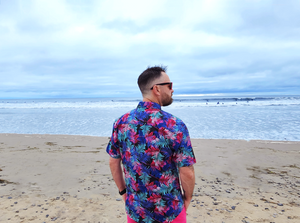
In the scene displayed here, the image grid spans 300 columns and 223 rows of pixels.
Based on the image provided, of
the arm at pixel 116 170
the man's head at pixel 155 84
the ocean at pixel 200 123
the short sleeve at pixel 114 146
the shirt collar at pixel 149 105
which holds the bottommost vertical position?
the ocean at pixel 200 123

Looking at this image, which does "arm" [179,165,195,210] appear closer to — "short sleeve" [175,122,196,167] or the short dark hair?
"short sleeve" [175,122,196,167]

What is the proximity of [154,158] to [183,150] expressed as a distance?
0.78ft

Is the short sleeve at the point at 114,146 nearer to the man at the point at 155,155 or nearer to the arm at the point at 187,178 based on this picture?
the man at the point at 155,155

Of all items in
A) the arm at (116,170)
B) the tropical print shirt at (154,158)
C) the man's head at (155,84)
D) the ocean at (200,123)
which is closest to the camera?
the tropical print shirt at (154,158)

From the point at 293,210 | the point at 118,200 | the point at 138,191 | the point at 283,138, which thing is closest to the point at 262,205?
the point at 293,210

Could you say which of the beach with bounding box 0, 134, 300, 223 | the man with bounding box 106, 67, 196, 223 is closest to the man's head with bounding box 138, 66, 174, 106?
the man with bounding box 106, 67, 196, 223

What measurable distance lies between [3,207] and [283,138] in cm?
1151

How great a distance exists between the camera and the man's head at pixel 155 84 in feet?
5.53

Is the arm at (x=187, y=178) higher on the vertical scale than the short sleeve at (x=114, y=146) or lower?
lower

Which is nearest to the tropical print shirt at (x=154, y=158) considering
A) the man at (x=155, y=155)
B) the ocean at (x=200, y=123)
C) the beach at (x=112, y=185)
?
the man at (x=155, y=155)

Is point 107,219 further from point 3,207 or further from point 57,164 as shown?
point 57,164

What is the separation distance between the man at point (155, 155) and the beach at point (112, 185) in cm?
213

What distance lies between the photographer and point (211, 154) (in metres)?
7.36

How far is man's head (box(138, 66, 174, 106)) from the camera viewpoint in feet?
5.53
